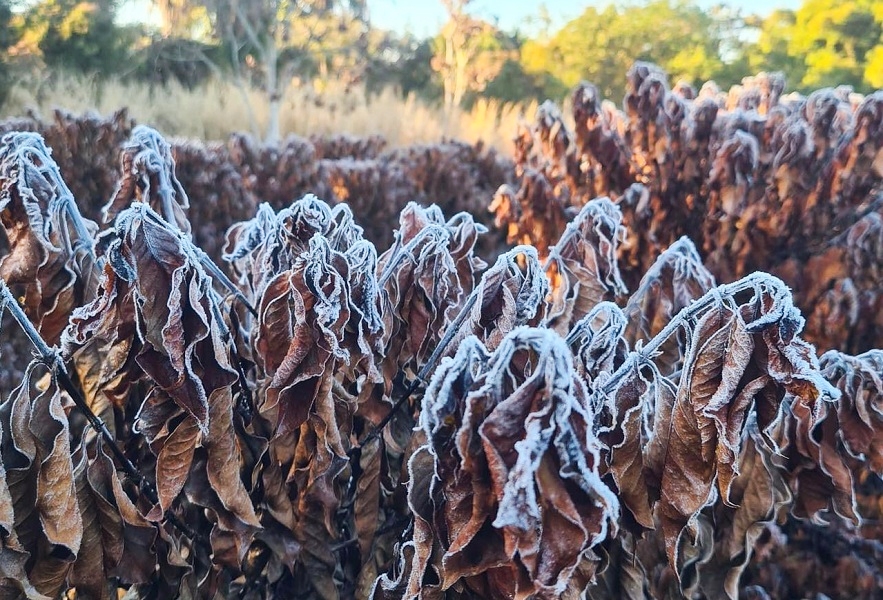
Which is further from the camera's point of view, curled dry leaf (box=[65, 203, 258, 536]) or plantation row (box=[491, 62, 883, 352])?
plantation row (box=[491, 62, 883, 352])

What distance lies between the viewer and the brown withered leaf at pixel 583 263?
175 cm

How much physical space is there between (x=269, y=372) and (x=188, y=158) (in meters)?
3.63

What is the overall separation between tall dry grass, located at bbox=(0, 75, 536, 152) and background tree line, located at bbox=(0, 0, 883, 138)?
0.61 meters

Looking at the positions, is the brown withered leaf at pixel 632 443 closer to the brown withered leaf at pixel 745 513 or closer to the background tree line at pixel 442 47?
the brown withered leaf at pixel 745 513

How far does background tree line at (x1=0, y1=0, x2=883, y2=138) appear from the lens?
1430cm

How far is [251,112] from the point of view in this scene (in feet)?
42.4

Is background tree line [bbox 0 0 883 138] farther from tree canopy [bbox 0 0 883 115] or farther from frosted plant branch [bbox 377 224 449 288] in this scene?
frosted plant branch [bbox 377 224 449 288]

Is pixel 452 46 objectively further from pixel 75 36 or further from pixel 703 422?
pixel 703 422

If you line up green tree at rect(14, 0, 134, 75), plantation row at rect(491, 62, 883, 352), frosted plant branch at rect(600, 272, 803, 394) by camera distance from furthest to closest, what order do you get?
green tree at rect(14, 0, 134, 75) → plantation row at rect(491, 62, 883, 352) → frosted plant branch at rect(600, 272, 803, 394)

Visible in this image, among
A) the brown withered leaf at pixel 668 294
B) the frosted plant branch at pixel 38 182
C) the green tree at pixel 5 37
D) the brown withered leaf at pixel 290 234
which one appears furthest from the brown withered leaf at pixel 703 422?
the green tree at pixel 5 37

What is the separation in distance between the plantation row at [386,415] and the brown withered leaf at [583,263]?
0.03ft

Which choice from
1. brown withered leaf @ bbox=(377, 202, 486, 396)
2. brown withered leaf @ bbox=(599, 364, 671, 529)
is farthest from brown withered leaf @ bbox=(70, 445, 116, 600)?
brown withered leaf @ bbox=(599, 364, 671, 529)

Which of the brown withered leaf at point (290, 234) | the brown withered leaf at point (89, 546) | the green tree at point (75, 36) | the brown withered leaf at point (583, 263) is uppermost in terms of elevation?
the brown withered leaf at point (290, 234)

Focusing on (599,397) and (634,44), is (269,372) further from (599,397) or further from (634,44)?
(634,44)
